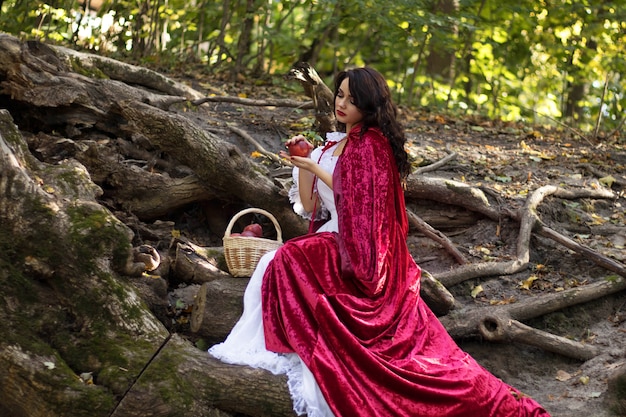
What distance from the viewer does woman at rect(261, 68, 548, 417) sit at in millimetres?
4145

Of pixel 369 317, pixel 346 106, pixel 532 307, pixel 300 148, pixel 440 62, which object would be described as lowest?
pixel 532 307

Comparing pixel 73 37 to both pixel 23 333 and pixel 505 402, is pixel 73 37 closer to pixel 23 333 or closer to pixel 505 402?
pixel 23 333

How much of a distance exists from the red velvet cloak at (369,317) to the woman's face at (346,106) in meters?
0.08

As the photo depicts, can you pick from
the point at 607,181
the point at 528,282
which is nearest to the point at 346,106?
the point at 528,282

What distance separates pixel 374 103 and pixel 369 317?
1.24m

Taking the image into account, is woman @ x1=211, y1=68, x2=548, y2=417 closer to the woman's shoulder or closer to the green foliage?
the woman's shoulder

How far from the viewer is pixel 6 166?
4344 mm

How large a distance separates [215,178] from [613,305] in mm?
3145

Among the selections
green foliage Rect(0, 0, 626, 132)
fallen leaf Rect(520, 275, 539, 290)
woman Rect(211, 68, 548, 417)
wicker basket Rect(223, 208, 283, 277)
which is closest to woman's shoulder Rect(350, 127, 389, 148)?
woman Rect(211, 68, 548, 417)

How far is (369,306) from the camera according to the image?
443cm

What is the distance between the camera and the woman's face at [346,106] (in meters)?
4.64

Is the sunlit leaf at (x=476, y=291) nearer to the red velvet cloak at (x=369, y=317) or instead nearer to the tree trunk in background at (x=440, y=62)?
the red velvet cloak at (x=369, y=317)

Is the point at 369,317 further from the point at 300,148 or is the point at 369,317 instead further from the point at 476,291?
the point at 476,291

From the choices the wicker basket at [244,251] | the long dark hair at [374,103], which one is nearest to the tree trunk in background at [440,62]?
the long dark hair at [374,103]
